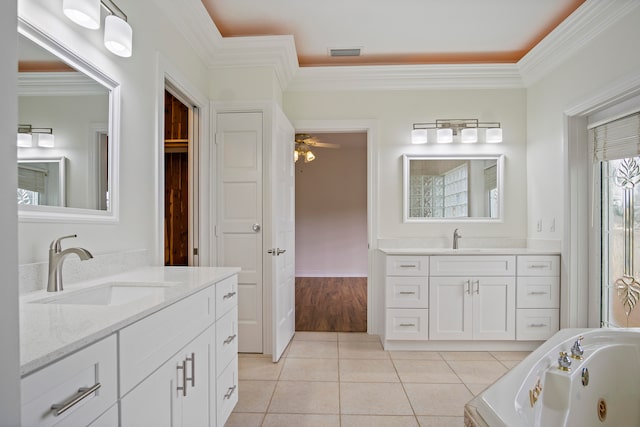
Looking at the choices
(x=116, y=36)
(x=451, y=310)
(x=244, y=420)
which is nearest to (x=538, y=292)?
(x=451, y=310)

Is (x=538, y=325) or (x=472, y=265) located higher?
(x=472, y=265)

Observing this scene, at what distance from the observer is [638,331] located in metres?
1.72

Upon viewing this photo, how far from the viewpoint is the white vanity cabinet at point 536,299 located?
9.83 ft

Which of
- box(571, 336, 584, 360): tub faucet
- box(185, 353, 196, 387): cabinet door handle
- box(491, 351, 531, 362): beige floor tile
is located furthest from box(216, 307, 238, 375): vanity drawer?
box(491, 351, 531, 362): beige floor tile

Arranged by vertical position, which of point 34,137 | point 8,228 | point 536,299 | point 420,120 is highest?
point 420,120

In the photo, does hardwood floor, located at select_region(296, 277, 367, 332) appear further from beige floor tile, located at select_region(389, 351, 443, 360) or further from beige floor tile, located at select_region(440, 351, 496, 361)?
beige floor tile, located at select_region(440, 351, 496, 361)

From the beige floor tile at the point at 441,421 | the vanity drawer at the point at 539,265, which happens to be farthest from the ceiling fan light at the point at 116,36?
the vanity drawer at the point at 539,265

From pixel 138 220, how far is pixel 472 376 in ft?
8.22

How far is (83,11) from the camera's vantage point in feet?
4.33

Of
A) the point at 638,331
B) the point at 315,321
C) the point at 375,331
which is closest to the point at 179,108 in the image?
the point at 315,321

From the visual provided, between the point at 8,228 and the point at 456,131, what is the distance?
362cm

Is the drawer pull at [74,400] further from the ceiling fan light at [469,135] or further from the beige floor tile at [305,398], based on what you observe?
the ceiling fan light at [469,135]

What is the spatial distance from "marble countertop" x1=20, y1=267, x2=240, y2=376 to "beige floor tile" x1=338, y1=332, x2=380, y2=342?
217cm

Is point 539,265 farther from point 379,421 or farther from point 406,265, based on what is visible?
point 379,421
